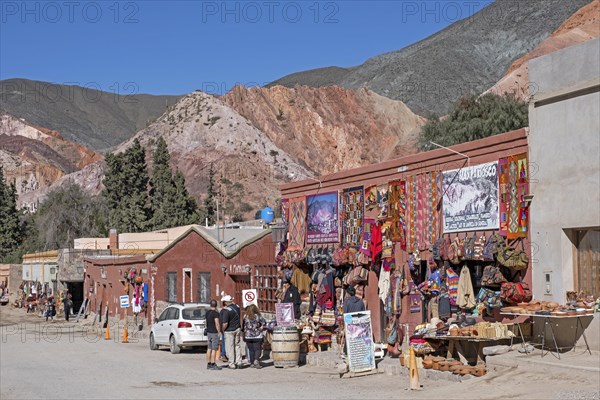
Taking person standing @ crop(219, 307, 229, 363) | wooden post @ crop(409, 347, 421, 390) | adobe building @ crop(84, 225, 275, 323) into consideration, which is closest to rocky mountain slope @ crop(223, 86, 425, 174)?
adobe building @ crop(84, 225, 275, 323)

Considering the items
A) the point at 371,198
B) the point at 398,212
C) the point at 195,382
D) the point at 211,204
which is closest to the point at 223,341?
the point at 195,382

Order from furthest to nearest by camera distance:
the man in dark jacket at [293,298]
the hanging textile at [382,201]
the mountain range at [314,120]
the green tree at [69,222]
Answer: the mountain range at [314,120]
the green tree at [69,222]
the man in dark jacket at [293,298]
the hanging textile at [382,201]

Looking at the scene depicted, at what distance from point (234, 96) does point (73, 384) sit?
111094 mm

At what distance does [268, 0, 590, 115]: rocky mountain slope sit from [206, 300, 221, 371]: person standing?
11979cm

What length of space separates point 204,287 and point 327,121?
102 metres

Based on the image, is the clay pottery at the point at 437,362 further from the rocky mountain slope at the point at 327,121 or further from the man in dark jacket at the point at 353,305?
the rocky mountain slope at the point at 327,121

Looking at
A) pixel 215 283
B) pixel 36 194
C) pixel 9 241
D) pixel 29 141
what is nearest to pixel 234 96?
pixel 36 194

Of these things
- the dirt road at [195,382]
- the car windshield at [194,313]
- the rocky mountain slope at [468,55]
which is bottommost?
the dirt road at [195,382]

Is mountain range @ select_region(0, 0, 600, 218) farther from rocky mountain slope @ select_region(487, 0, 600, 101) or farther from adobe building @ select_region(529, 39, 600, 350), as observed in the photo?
adobe building @ select_region(529, 39, 600, 350)

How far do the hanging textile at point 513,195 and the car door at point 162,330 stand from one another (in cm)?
1221

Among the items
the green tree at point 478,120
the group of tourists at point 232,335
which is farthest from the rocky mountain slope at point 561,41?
the group of tourists at point 232,335

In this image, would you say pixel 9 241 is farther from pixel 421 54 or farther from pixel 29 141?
pixel 29 141

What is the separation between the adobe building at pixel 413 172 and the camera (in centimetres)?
1778

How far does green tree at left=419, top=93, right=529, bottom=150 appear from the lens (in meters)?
53.0
